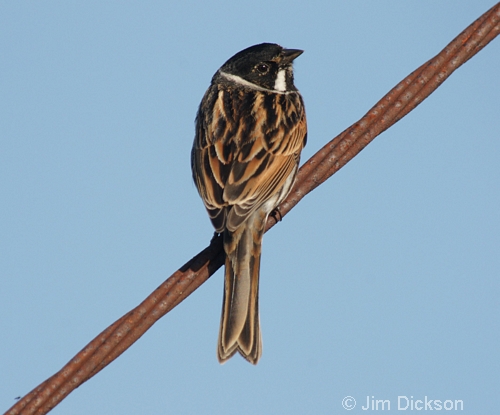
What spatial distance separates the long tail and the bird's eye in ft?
7.30

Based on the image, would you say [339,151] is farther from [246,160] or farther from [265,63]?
[265,63]

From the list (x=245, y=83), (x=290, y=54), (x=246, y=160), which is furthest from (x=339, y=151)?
(x=245, y=83)

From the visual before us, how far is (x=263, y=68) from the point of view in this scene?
7434 mm

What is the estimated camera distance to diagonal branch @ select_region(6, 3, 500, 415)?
388cm

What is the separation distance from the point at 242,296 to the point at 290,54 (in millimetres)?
2816

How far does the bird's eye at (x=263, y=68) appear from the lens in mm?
7426

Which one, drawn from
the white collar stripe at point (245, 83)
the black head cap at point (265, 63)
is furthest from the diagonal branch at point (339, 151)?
the black head cap at point (265, 63)

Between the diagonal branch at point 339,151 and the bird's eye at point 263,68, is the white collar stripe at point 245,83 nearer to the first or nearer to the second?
the bird's eye at point 263,68

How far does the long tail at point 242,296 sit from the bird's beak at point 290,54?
2255 millimetres

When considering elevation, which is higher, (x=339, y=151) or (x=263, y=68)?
(x=263, y=68)

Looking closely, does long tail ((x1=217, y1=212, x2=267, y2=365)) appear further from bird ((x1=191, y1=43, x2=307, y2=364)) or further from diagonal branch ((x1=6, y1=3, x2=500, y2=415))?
diagonal branch ((x1=6, y1=3, x2=500, y2=415))

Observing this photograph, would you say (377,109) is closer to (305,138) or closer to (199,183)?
(199,183)

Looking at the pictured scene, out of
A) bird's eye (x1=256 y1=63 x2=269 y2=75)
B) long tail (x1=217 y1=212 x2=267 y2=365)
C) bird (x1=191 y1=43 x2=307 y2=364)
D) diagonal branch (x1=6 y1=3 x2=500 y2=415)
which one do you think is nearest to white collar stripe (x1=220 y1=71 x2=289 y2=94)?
bird (x1=191 y1=43 x2=307 y2=364)

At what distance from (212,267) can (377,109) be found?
4.49 ft
